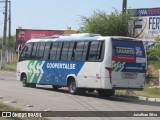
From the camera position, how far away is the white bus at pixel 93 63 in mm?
21000

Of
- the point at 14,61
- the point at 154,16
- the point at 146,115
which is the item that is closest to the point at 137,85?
the point at 146,115

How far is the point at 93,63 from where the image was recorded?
2166 centimetres

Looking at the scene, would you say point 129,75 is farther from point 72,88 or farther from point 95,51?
point 72,88

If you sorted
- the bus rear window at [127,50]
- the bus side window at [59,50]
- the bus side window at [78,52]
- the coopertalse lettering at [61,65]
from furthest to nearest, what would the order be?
the bus side window at [59,50]
the coopertalse lettering at [61,65]
the bus side window at [78,52]
the bus rear window at [127,50]

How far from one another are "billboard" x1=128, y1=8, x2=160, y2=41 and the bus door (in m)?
15.9

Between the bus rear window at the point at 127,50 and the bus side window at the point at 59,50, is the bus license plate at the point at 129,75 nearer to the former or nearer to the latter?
the bus rear window at the point at 127,50

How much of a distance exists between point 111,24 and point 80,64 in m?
18.3

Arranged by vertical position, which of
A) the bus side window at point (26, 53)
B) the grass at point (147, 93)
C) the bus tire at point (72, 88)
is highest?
the bus side window at point (26, 53)

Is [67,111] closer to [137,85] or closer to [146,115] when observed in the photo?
[146,115]

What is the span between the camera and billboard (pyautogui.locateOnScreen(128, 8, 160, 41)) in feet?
125

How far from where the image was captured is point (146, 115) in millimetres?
15250

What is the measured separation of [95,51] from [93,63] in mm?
532

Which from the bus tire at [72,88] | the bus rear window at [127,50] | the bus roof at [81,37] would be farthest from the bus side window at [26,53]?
the bus rear window at [127,50]

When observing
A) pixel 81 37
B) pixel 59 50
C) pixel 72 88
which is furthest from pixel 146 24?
pixel 72 88
